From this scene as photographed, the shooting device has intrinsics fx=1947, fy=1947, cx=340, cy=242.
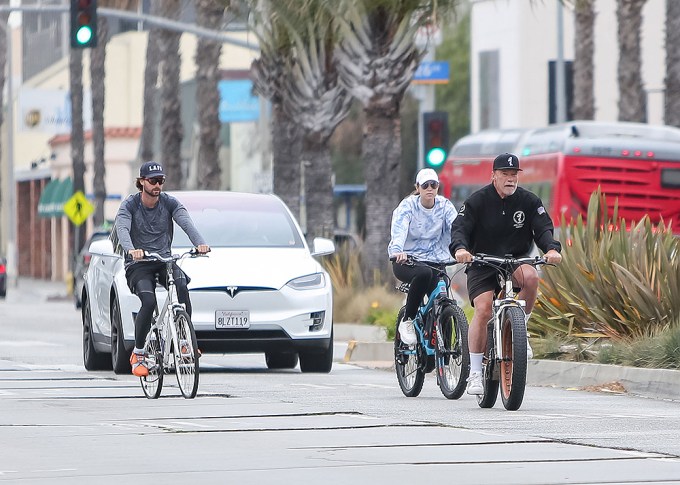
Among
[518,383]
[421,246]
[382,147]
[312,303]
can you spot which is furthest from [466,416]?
[382,147]

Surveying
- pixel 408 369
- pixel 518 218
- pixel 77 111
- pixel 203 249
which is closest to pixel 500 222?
pixel 518 218

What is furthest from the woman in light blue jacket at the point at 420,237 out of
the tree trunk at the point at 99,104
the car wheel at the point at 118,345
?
the tree trunk at the point at 99,104

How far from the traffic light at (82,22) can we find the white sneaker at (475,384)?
58.1 ft

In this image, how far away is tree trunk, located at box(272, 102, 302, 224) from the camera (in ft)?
105

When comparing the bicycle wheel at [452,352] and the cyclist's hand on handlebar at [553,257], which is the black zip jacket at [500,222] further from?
the bicycle wheel at [452,352]

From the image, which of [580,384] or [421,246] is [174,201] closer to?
[421,246]

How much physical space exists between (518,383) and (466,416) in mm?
475

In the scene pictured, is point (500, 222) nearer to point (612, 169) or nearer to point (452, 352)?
point (452, 352)

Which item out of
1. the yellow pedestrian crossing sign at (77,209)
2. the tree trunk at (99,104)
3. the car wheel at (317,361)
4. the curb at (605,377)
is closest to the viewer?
the curb at (605,377)

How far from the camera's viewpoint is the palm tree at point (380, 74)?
26.8 meters

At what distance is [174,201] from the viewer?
14836mm

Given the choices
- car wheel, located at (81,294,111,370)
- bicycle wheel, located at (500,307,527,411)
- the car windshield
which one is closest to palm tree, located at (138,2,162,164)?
car wheel, located at (81,294,111,370)

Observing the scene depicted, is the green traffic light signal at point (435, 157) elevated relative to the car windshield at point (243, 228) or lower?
elevated

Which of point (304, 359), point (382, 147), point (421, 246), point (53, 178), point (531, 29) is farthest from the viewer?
point (53, 178)
